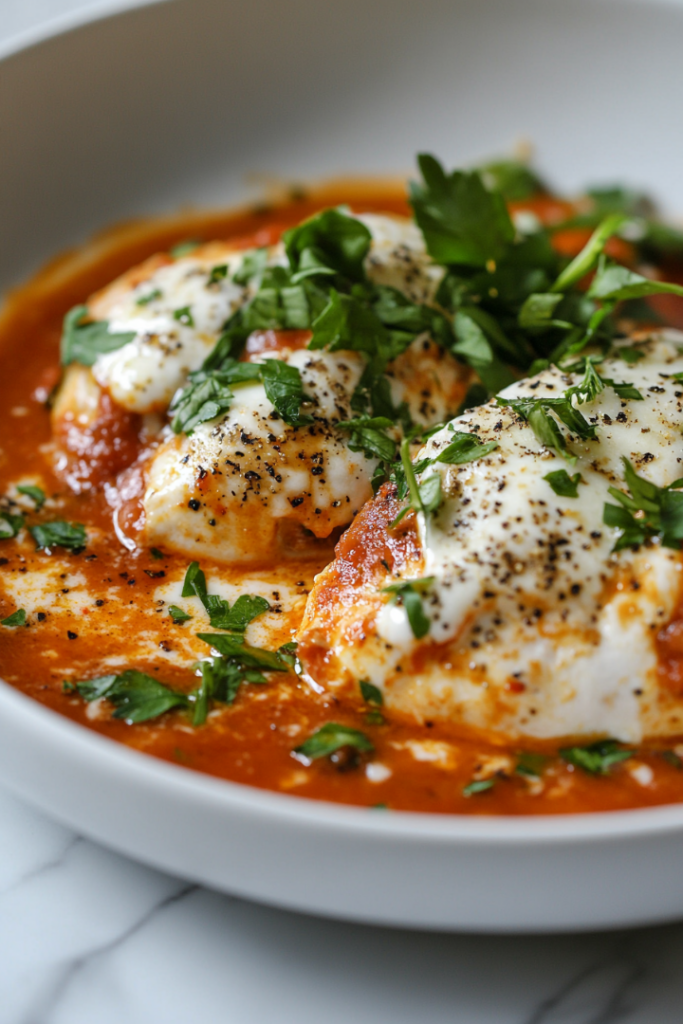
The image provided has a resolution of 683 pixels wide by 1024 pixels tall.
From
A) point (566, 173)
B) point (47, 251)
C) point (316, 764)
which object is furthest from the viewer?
point (566, 173)

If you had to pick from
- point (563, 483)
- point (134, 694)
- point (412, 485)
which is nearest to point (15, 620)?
point (134, 694)

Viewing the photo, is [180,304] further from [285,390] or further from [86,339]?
[285,390]

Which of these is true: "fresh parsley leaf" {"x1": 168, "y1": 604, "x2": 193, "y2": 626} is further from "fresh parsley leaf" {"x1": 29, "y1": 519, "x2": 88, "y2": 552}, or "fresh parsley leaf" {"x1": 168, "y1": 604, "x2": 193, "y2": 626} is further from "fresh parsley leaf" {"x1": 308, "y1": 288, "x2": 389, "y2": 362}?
"fresh parsley leaf" {"x1": 308, "y1": 288, "x2": 389, "y2": 362}

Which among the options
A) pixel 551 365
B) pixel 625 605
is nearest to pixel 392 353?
pixel 551 365

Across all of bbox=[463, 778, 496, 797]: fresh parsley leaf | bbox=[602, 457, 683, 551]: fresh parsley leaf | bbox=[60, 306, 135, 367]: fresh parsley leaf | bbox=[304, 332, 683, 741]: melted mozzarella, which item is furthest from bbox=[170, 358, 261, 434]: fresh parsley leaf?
bbox=[463, 778, 496, 797]: fresh parsley leaf

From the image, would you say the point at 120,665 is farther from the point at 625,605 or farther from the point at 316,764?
the point at 625,605

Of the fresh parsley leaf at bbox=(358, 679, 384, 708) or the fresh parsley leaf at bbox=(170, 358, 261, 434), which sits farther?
the fresh parsley leaf at bbox=(170, 358, 261, 434)
